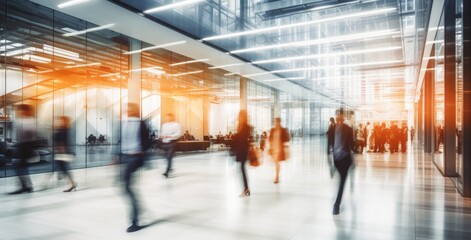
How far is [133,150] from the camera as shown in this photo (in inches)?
167

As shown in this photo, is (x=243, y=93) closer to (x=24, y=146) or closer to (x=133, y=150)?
(x=24, y=146)

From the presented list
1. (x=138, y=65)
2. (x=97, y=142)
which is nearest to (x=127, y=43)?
(x=138, y=65)

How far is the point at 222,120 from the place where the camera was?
1112 inches

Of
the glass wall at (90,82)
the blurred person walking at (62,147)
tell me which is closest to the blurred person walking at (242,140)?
the blurred person walking at (62,147)

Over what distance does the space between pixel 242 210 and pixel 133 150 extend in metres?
2.11

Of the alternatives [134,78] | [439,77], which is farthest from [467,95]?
[134,78]

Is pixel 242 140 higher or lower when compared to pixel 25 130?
lower

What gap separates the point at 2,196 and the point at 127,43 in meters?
8.16

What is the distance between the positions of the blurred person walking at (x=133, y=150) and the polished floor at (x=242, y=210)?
0.31 meters

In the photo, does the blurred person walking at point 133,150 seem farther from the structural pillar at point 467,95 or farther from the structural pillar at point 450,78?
the structural pillar at point 450,78

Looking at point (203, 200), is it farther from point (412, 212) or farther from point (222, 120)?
point (222, 120)

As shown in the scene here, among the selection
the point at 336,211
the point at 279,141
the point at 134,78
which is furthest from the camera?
the point at 134,78

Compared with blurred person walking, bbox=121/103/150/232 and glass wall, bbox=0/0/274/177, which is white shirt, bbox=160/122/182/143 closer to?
glass wall, bbox=0/0/274/177

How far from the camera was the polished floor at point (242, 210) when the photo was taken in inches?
164
